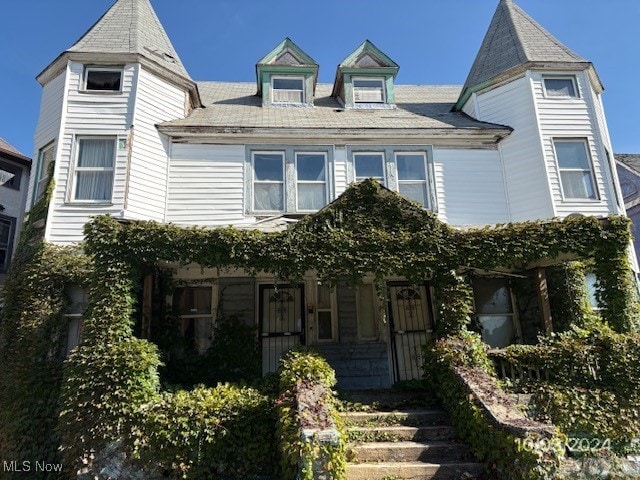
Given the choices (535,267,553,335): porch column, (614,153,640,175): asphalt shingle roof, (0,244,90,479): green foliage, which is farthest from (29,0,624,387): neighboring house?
(614,153,640,175): asphalt shingle roof

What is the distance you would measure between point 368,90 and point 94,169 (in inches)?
356

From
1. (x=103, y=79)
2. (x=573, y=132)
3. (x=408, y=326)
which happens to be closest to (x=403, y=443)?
(x=408, y=326)

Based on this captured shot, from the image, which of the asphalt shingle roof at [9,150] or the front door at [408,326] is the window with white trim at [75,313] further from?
the asphalt shingle roof at [9,150]

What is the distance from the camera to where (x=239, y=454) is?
6.80m

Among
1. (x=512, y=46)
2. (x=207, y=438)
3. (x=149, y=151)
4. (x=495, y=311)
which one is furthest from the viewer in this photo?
(x=512, y=46)

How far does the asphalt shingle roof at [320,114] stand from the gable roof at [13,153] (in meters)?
9.66

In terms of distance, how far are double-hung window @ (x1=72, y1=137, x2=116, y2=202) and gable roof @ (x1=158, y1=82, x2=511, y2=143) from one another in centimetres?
163

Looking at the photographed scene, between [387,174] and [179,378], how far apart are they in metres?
7.76

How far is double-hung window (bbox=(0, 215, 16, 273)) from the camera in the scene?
714 inches

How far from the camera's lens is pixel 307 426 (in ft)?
19.0

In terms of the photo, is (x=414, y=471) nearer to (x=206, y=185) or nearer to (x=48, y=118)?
(x=206, y=185)

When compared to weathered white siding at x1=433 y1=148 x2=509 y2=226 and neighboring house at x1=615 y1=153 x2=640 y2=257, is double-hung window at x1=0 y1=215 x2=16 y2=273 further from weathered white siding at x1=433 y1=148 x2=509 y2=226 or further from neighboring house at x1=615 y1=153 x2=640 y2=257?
neighboring house at x1=615 y1=153 x2=640 y2=257

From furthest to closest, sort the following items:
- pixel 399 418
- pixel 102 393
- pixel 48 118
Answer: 1. pixel 48 118
2. pixel 399 418
3. pixel 102 393

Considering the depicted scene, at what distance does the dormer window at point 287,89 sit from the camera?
14461mm
